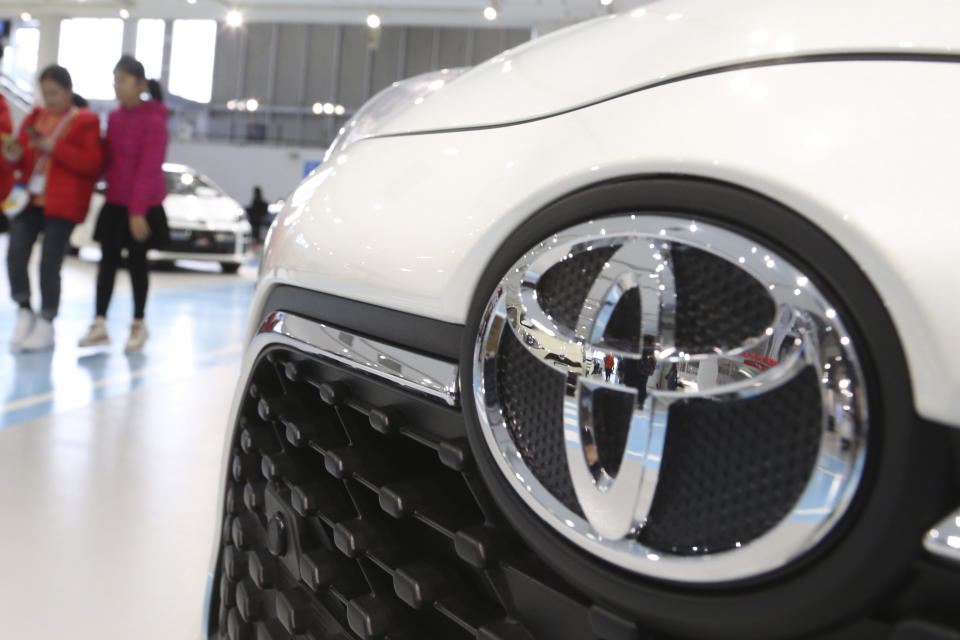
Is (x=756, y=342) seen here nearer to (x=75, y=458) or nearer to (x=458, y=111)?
(x=458, y=111)

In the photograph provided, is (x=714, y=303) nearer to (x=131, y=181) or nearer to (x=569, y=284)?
(x=569, y=284)

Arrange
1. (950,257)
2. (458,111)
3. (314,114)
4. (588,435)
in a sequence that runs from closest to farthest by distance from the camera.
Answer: (950,257)
(588,435)
(458,111)
(314,114)

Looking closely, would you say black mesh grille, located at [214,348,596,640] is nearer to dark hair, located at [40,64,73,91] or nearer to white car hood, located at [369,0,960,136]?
white car hood, located at [369,0,960,136]

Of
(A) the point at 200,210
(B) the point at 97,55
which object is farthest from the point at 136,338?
(B) the point at 97,55

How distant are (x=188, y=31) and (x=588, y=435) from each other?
22185mm

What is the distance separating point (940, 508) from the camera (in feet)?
1.04

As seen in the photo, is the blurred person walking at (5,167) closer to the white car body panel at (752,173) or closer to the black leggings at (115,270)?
the black leggings at (115,270)

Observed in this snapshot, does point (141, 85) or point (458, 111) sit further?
point (141, 85)

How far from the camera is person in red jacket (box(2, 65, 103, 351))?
3219mm

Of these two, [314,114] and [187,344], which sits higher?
[314,114]

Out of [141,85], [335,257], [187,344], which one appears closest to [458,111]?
[335,257]

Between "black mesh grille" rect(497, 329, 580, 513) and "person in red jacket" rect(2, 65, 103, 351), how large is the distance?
334cm

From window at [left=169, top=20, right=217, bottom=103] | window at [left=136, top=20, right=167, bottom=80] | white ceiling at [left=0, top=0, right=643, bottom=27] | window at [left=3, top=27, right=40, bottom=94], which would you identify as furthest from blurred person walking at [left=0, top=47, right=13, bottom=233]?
window at [left=169, top=20, right=217, bottom=103]

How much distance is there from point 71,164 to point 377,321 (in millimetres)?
3162
